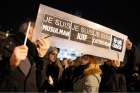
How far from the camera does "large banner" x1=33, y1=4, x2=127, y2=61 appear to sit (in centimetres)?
287

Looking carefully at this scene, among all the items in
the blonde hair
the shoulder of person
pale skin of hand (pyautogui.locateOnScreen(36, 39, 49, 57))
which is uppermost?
pale skin of hand (pyautogui.locateOnScreen(36, 39, 49, 57))

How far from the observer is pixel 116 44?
380 centimetres

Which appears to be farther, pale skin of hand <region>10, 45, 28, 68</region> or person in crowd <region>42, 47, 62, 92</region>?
person in crowd <region>42, 47, 62, 92</region>

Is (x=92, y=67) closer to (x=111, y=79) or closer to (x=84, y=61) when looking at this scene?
(x=84, y=61)

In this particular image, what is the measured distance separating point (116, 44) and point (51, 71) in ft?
3.50

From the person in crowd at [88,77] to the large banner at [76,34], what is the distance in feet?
0.57

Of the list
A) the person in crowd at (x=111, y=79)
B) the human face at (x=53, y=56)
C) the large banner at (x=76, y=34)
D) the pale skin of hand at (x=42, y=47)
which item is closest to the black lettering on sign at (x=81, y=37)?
the large banner at (x=76, y=34)

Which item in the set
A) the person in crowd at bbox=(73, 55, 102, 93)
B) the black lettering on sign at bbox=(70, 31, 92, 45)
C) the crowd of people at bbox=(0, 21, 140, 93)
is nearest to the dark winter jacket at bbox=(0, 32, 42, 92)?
the crowd of people at bbox=(0, 21, 140, 93)

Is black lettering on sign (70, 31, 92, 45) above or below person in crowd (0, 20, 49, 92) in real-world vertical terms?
above

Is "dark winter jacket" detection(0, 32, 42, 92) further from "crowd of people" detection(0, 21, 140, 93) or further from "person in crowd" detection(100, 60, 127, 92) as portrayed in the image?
"person in crowd" detection(100, 60, 127, 92)

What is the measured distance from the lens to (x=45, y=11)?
9.36 ft

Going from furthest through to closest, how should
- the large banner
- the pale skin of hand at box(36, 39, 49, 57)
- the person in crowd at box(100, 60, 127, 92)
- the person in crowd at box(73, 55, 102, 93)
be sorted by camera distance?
the person in crowd at box(100, 60, 127, 92) < the person in crowd at box(73, 55, 102, 93) < the large banner < the pale skin of hand at box(36, 39, 49, 57)

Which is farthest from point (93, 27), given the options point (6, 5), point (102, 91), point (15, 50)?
point (6, 5)

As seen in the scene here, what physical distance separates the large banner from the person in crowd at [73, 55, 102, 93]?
17 cm
